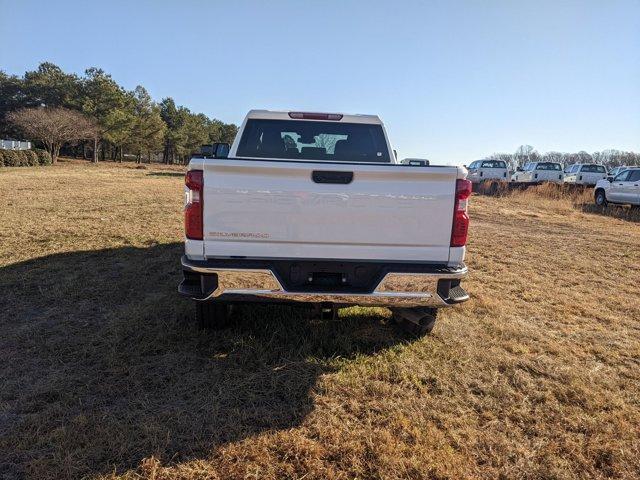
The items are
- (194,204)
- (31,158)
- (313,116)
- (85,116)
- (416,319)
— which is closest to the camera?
(194,204)

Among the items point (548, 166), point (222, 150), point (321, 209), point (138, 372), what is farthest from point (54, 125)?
point (321, 209)

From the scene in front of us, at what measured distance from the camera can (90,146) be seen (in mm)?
61281

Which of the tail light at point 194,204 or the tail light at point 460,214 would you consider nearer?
the tail light at point 194,204

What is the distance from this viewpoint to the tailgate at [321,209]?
114 inches

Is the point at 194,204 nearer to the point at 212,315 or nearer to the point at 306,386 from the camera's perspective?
the point at 212,315

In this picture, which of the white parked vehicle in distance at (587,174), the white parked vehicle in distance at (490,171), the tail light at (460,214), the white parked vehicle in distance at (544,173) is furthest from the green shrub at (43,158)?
the tail light at (460,214)

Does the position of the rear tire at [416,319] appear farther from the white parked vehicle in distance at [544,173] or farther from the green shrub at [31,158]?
the green shrub at [31,158]

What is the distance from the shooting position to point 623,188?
1580cm

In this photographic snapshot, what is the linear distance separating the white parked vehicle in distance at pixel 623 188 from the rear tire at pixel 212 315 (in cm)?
1681

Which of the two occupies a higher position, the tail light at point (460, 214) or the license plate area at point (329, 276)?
the tail light at point (460, 214)

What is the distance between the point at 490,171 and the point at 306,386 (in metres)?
25.6

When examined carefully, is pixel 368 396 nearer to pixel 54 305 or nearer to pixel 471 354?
pixel 471 354

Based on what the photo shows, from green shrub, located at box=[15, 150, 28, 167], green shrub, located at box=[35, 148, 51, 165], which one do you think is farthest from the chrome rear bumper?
green shrub, located at box=[35, 148, 51, 165]

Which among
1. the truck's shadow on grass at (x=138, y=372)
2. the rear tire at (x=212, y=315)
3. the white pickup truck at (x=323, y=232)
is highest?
the white pickup truck at (x=323, y=232)
